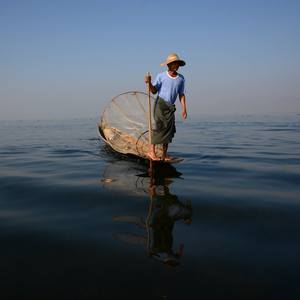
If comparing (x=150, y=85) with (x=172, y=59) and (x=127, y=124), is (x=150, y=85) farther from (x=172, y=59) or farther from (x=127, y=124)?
(x=127, y=124)

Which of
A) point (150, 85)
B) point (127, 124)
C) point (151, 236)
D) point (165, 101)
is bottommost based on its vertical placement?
point (151, 236)

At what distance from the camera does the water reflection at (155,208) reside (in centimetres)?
330

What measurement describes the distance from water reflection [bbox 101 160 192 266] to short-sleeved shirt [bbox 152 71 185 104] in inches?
66.6

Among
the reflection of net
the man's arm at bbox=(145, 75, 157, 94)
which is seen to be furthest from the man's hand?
the reflection of net

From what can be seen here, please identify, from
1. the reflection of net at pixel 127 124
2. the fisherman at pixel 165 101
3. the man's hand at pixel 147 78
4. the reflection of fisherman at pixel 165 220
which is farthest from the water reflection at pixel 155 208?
the man's hand at pixel 147 78

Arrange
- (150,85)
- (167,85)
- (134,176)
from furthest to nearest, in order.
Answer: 1. (167,85)
2. (150,85)
3. (134,176)

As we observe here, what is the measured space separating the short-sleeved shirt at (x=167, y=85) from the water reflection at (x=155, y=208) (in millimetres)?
1692

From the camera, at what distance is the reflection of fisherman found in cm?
314

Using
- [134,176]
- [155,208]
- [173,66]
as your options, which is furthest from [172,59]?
[155,208]

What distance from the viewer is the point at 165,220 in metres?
4.09

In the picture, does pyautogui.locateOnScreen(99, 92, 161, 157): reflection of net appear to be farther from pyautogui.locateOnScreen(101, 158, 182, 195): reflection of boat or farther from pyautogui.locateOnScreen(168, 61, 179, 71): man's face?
pyautogui.locateOnScreen(168, 61, 179, 71): man's face

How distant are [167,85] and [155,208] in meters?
3.69

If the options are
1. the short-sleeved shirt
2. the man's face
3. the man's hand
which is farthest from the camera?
the short-sleeved shirt

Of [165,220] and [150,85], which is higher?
[150,85]
